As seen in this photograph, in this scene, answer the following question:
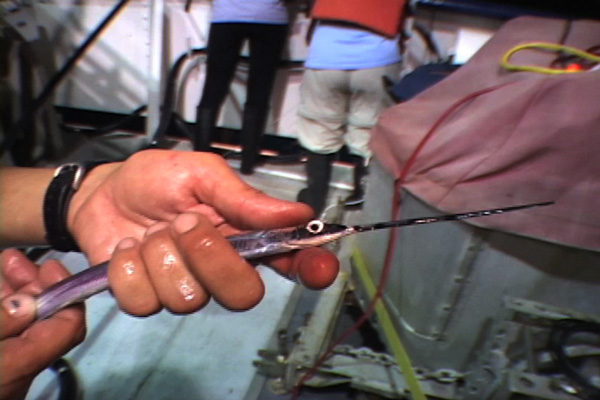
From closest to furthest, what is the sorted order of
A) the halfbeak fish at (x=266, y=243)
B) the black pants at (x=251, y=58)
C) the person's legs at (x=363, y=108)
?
the halfbeak fish at (x=266, y=243) → the person's legs at (x=363, y=108) → the black pants at (x=251, y=58)

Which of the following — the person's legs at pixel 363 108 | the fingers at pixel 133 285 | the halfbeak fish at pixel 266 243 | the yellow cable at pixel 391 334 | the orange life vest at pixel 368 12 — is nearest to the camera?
the halfbeak fish at pixel 266 243

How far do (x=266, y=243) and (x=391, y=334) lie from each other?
678mm

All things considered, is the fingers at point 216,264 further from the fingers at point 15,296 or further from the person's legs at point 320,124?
the person's legs at point 320,124

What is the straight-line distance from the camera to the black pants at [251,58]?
190cm

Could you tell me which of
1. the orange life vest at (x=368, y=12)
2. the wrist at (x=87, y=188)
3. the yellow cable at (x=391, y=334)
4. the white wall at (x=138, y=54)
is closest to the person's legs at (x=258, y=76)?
the white wall at (x=138, y=54)

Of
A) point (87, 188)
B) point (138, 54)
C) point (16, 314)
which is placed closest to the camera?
point (16, 314)

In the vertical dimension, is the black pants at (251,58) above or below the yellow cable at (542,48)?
below

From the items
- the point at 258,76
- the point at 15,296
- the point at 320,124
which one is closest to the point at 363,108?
the point at 320,124

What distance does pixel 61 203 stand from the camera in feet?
3.09

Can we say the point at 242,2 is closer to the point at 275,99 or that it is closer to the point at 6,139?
the point at 275,99

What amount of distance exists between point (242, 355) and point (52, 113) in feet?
5.97

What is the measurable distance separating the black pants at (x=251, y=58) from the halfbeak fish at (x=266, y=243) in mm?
1422

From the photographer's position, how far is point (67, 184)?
962 mm

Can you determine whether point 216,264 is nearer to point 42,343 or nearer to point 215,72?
point 42,343
